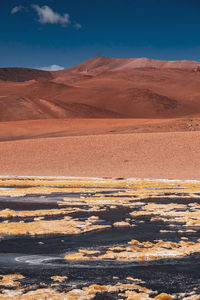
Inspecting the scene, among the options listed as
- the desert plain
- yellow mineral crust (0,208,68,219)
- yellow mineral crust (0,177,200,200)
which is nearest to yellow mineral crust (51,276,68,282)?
the desert plain

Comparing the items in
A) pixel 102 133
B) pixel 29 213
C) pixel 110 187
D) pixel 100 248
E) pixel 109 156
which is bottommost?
pixel 100 248

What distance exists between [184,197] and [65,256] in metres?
11.0

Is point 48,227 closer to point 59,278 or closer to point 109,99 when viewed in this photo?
point 59,278

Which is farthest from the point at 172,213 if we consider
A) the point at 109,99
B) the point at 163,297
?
the point at 109,99

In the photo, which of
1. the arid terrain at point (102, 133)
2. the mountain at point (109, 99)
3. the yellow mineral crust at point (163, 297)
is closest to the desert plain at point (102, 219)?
the yellow mineral crust at point (163, 297)

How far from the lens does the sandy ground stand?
3393cm

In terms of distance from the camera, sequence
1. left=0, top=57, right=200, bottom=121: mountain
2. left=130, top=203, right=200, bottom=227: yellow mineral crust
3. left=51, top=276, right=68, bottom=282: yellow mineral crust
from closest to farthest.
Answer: left=51, top=276, right=68, bottom=282: yellow mineral crust → left=130, top=203, right=200, bottom=227: yellow mineral crust → left=0, top=57, right=200, bottom=121: mountain

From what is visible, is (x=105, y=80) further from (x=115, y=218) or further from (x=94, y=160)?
(x=115, y=218)

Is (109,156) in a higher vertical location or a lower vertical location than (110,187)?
higher

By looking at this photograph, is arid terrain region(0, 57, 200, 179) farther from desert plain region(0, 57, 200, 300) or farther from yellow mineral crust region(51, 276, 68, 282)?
yellow mineral crust region(51, 276, 68, 282)

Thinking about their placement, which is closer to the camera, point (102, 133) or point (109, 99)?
point (102, 133)

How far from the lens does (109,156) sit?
39.0 meters

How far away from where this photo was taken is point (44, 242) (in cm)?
1141

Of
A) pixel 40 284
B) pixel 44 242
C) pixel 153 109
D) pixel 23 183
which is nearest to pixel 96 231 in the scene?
pixel 44 242
